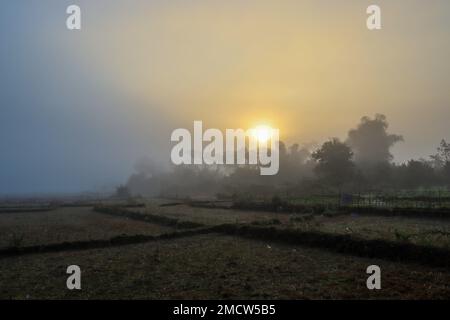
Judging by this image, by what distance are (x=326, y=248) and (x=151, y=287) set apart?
26.7 ft

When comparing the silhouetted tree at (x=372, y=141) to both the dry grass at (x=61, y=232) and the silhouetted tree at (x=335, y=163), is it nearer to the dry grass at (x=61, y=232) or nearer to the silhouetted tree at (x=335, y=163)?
the silhouetted tree at (x=335, y=163)

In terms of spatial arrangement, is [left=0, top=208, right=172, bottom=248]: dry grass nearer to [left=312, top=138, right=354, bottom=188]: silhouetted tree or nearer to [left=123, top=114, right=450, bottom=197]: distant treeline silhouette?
[left=123, top=114, right=450, bottom=197]: distant treeline silhouette

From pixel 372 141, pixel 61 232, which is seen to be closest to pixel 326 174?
pixel 372 141

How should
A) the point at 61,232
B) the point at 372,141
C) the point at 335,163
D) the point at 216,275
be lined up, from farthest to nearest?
the point at 372,141, the point at 335,163, the point at 61,232, the point at 216,275

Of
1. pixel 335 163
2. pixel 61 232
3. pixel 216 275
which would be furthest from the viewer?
pixel 335 163

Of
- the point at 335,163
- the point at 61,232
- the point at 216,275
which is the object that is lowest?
the point at 61,232

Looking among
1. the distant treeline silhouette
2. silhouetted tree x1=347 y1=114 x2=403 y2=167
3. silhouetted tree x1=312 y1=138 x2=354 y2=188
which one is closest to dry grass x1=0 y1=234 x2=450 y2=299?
the distant treeline silhouette

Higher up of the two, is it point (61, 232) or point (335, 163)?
point (335, 163)

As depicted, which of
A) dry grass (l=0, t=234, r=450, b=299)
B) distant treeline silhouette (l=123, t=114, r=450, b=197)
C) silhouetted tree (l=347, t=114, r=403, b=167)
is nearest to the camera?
dry grass (l=0, t=234, r=450, b=299)

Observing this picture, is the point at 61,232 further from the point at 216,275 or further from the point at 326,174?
the point at 326,174

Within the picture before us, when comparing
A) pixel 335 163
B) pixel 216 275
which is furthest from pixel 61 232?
pixel 335 163

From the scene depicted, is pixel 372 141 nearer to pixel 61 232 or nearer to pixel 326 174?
pixel 326 174

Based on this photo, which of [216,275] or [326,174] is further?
[326,174]
